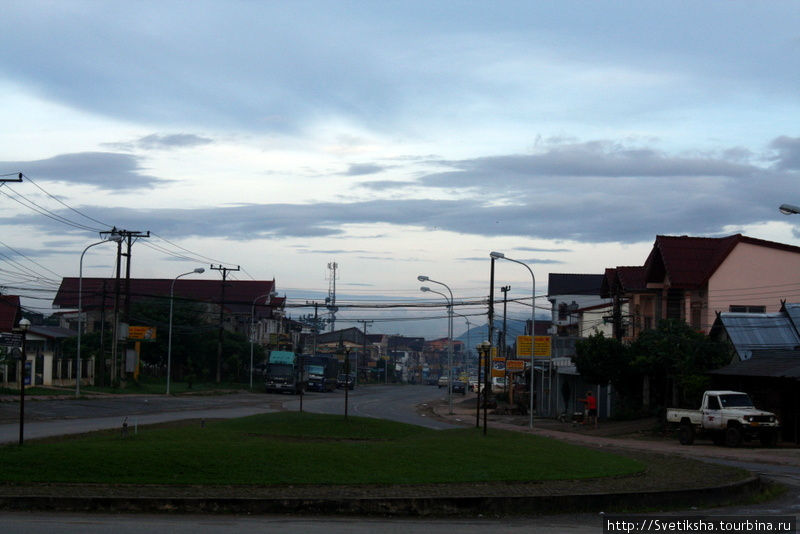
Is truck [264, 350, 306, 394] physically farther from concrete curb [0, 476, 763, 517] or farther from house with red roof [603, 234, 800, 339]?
concrete curb [0, 476, 763, 517]

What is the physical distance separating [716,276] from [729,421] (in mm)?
17431

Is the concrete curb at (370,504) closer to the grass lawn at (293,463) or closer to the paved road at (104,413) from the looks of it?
the grass lawn at (293,463)

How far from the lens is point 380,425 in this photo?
3272cm

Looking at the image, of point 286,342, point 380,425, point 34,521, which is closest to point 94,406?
point 380,425

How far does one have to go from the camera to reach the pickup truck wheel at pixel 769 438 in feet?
112

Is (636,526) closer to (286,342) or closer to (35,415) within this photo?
(35,415)

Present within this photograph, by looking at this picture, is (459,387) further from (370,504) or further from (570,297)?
(370,504)

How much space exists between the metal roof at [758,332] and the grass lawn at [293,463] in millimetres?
19721

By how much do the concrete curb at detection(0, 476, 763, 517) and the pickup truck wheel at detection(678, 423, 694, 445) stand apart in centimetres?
2033

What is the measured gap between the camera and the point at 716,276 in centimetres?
5019

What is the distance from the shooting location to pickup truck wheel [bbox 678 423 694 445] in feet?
118

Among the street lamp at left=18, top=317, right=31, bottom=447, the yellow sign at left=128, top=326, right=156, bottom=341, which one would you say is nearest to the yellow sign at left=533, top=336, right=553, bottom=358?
the street lamp at left=18, top=317, right=31, bottom=447

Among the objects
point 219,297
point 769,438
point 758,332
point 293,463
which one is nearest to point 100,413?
point 293,463

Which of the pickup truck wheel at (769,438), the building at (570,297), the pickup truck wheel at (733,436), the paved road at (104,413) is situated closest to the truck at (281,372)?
the paved road at (104,413)
